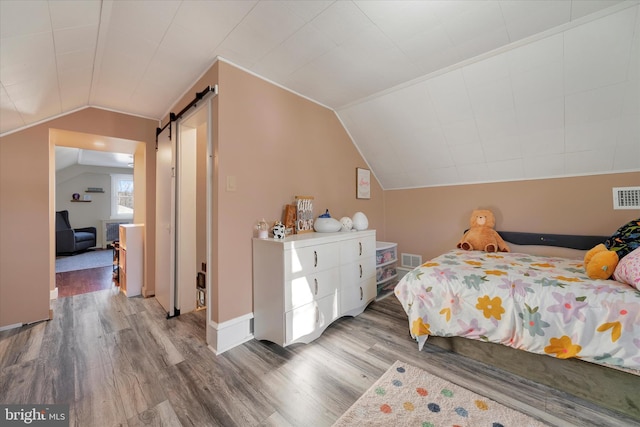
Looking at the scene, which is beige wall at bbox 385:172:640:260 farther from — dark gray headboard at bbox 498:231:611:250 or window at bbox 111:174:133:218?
window at bbox 111:174:133:218

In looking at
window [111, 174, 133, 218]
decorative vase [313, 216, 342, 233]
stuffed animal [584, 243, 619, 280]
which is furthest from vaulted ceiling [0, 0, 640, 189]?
window [111, 174, 133, 218]

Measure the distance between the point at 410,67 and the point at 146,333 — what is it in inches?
134

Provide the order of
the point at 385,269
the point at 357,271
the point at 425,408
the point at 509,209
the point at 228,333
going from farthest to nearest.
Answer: the point at 385,269 < the point at 509,209 < the point at 357,271 < the point at 228,333 < the point at 425,408

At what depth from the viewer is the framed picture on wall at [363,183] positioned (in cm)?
346

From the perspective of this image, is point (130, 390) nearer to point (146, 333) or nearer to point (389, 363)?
point (146, 333)

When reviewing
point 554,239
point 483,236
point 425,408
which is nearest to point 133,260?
point 425,408

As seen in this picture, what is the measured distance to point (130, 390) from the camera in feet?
5.12

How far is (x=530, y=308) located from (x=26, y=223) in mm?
4386

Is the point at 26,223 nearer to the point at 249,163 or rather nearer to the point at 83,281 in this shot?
the point at 83,281

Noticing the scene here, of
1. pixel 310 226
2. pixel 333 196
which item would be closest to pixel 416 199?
pixel 333 196

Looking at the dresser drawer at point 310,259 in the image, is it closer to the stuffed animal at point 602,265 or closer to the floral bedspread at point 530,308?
the floral bedspread at point 530,308

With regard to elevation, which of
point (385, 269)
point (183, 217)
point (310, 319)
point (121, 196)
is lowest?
point (310, 319)

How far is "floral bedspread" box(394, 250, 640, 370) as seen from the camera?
137 cm

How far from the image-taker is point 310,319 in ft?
6.86
